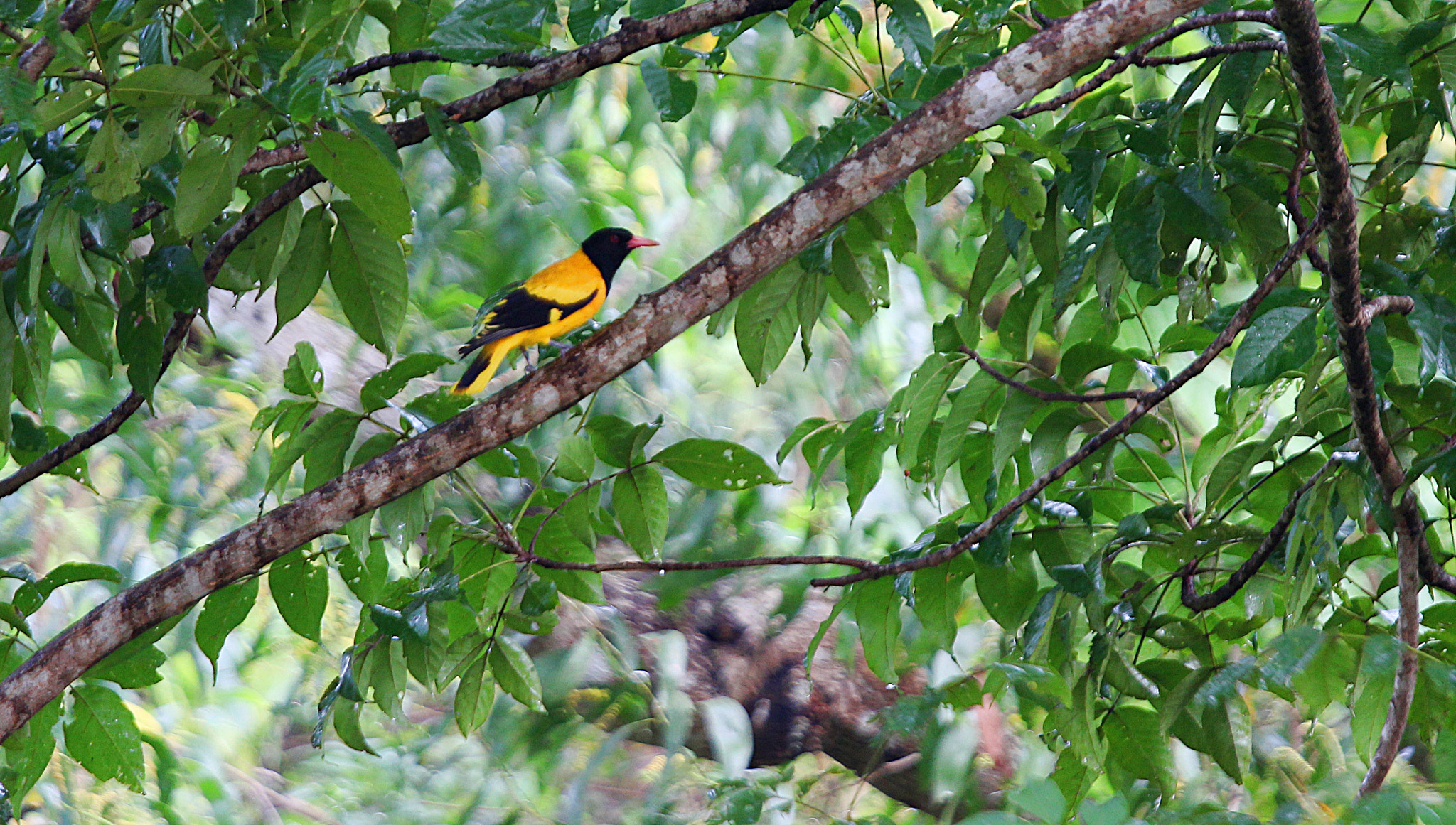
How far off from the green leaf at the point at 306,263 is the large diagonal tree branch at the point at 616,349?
0.83ft

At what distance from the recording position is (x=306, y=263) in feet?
4.83

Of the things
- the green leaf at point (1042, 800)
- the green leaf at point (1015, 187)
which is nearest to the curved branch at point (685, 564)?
the green leaf at point (1042, 800)

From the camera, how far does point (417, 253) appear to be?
3.79 m

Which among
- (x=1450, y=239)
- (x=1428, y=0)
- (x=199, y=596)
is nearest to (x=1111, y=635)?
(x=1450, y=239)

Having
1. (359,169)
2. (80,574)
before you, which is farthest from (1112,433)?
(80,574)

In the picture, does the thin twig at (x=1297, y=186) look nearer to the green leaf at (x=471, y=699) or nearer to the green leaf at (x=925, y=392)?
the green leaf at (x=925, y=392)

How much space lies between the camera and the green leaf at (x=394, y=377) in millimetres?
1457

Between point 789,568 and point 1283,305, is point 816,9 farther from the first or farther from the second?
point 789,568

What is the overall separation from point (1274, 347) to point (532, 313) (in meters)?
1.43

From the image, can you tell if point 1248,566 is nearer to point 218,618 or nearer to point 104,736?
point 218,618

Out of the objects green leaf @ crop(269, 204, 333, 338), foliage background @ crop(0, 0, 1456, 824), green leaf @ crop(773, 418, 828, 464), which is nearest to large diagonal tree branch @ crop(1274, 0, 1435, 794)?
green leaf @ crop(773, 418, 828, 464)

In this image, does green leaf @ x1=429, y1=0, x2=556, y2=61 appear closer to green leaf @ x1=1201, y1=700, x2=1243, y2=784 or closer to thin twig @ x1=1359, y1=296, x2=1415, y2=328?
thin twig @ x1=1359, y1=296, x2=1415, y2=328

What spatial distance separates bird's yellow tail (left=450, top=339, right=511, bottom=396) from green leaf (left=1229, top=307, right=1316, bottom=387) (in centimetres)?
151

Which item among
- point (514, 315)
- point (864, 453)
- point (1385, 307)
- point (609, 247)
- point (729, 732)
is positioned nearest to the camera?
point (1385, 307)
